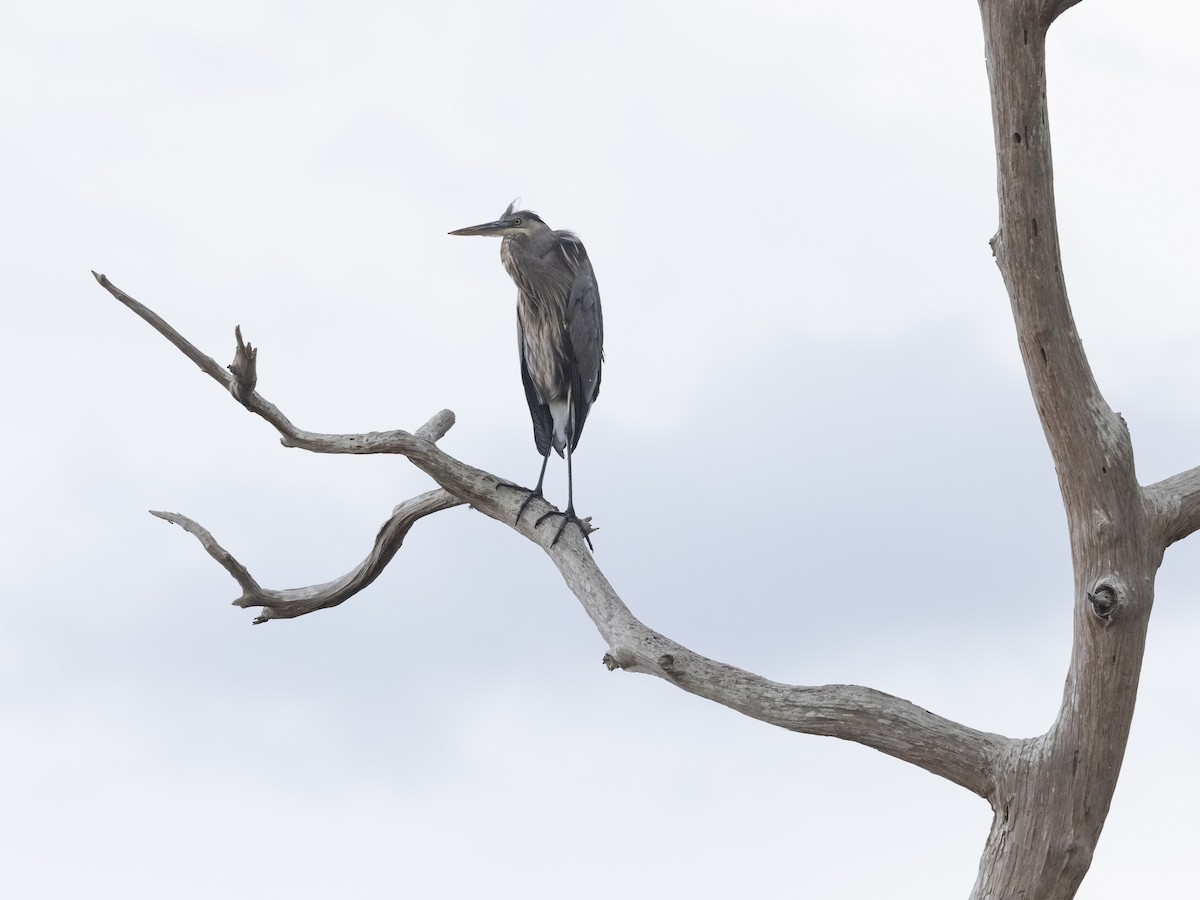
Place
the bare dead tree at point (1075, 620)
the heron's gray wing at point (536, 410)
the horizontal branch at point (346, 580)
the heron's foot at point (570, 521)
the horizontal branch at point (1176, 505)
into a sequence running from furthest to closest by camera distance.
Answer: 1. the heron's gray wing at point (536, 410)
2. the horizontal branch at point (346, 580)
3. the heron's foot at point (570, 521)
4. the horizontal branch at point (1176, 505)
5. the bare dead tree at point (1075, 620)

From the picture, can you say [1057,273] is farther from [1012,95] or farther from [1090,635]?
[1090,635]

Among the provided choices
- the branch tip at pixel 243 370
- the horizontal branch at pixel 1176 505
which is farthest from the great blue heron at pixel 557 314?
the horizontal branch at pixel 1176 505

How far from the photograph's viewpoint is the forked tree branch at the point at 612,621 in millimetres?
3311

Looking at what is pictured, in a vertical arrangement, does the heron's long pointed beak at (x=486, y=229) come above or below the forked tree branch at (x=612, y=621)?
above

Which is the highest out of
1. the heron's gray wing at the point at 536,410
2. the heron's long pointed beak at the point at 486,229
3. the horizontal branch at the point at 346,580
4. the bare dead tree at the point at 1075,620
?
the heron's long pointed beak at the point at 486,229

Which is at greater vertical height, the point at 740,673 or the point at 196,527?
the point at 196,527

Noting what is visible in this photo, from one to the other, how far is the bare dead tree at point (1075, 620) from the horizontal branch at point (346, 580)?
1200mm

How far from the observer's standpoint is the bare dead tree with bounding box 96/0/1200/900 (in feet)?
9.91

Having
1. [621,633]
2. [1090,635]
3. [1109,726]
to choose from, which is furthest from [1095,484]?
[621,633]

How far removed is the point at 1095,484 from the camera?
10.4 ft

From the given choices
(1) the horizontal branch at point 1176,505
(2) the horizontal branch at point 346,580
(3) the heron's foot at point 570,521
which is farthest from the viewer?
(2) the horizontal branch at point 346,580

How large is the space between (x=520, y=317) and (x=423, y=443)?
86 centimetres

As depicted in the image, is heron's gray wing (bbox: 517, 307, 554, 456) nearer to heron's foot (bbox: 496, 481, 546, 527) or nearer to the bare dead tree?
heron's foot (bbox: 496, 481, 546, 527)

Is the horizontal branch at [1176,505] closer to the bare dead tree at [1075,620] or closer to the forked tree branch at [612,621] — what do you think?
the bare dead tree at [1075,620]
